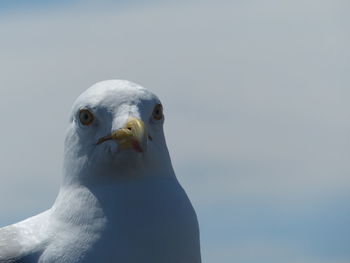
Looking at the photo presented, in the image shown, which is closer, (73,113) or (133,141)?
→ (133,141)

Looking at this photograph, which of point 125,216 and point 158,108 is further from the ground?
point 158,108

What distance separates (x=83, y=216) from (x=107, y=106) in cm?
113

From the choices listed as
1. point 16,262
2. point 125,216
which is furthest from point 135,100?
point 16,262

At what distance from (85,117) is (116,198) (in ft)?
2.90

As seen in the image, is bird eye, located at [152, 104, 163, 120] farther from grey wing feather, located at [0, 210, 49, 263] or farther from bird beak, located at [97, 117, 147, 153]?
grey wing feather, located at [0, 210, 49, 263]

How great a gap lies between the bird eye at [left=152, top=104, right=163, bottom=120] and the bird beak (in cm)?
44

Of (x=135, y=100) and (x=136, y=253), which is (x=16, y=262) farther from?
(x=135, y=100)

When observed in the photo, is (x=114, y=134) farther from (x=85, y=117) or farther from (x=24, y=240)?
(x=24, y=240)

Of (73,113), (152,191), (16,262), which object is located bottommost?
(16,262)

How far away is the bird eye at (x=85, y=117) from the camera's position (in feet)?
37.6

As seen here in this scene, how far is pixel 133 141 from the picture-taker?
10.9 m

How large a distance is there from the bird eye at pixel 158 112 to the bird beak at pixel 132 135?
1.46 feet

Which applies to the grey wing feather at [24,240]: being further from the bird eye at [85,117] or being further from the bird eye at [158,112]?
the bird eye at [158,112]

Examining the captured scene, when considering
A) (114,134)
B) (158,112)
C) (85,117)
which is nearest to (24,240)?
(85,117)
